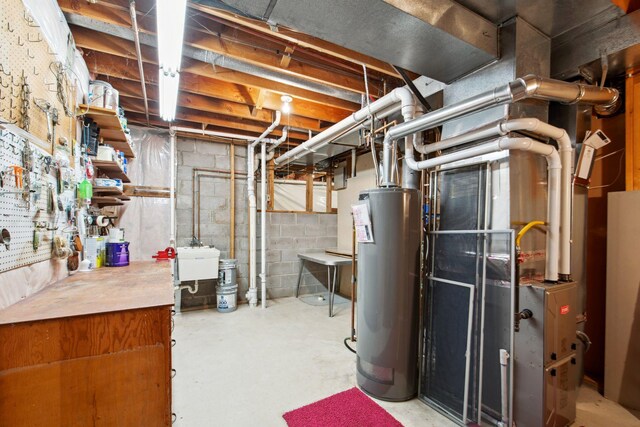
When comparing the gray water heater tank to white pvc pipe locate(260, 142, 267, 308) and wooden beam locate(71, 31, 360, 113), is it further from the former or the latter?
white pvc pipe locate(260, 142, 267, 308)

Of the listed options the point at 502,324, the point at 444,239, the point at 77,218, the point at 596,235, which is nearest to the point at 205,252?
the point at 77,218

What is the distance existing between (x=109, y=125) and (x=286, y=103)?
168 cm

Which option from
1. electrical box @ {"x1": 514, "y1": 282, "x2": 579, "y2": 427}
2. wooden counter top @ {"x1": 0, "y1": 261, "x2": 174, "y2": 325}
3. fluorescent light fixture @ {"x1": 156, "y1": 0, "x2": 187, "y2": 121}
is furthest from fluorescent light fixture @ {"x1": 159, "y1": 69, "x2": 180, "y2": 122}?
electrical box @ {"x1": 514, "y1": 282, "x2": 579, "y2": 427}

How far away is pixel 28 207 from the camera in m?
1.39

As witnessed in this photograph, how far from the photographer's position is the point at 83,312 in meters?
1.16

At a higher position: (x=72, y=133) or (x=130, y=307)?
(x=72, y=133)

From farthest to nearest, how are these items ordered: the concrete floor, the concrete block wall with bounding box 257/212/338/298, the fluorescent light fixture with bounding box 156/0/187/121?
the concrete block wall with bounding box 257/212/338/298 → the concrete floor → the fluorescent light fixture with bounding box 156/0/187/121

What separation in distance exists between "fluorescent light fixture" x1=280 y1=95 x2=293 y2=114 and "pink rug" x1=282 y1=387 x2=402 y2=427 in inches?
110

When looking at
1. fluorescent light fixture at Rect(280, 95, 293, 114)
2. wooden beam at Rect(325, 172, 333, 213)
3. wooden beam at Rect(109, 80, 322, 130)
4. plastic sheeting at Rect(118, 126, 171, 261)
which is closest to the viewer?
wooden beam at Rect(109, 80, 322, 130)

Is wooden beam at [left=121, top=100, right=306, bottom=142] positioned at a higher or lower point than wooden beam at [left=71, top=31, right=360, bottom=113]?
lower

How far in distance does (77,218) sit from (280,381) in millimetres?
1999

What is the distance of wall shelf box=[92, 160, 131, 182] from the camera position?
8.58 feet

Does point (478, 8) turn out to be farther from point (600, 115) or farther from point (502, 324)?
point (502, 324)

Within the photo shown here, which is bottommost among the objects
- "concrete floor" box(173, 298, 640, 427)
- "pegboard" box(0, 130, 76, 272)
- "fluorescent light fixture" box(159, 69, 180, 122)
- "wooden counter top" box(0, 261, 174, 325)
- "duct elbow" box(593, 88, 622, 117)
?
"concrete floor" box(173, 298, 640, 427)
